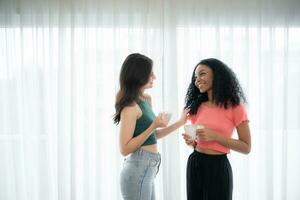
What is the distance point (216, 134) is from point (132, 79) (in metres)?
0.59

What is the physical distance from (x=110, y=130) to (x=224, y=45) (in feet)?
4.12

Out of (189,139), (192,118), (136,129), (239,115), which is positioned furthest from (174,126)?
(239,115)

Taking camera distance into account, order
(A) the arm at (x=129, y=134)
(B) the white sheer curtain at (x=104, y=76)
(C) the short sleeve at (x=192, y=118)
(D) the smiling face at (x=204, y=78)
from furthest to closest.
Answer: (B) the white sheer curtain at (x=104, y=76)
(C) the short sleeve at (x=192, y=118)
(D) the smiling face at (x=204, y=78)
(A) the arm at (x=129, y=134)

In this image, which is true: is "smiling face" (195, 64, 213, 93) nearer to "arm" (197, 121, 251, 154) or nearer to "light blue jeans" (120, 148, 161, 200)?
"arm" (197, 121, 251, 154)

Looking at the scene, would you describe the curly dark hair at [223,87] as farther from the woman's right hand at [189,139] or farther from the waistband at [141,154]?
the waistband at [141,154]

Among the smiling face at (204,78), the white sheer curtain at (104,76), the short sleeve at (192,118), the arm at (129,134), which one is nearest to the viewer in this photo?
the arm at (129,134)

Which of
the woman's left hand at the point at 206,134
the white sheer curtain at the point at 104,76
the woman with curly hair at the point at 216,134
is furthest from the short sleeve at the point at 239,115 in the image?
the white sheer curtain at the point at 104,76

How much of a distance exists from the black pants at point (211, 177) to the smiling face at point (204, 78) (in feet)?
1.34

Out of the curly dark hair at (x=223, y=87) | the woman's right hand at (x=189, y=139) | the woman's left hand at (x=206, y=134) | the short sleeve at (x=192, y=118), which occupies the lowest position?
the woman's right hand at (x=189, y=139)

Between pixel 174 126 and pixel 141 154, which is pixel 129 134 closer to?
pixel 141 154

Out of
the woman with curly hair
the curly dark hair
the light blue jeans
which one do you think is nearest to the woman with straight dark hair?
the light blue jeans

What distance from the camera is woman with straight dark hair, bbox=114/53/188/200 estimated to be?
1576mm

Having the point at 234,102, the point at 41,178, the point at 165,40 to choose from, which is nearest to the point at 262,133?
the point at 234,102

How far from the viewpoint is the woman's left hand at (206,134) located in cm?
158
